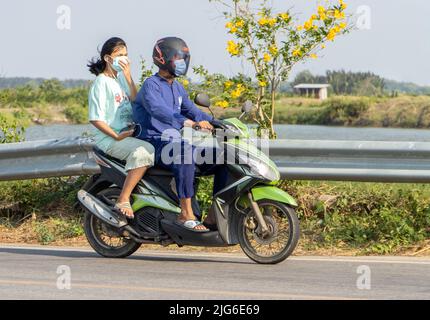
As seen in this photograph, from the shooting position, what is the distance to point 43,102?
648 inches

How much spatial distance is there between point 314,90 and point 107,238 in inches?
360

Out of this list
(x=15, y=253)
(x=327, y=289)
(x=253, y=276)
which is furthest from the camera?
(x=15, y=253)

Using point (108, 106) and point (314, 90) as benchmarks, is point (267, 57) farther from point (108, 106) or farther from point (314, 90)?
point (314, 90)

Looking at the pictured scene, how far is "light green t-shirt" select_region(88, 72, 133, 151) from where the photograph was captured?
997cm

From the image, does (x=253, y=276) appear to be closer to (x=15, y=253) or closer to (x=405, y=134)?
(x=15, y=253)

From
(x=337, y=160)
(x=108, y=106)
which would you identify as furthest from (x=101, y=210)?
(x=337, y=160)

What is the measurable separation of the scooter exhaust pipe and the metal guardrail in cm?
147

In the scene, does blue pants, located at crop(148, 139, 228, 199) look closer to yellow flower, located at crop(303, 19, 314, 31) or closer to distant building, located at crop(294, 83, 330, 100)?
yellow flower, located at crop(303, 19, 314, 31)

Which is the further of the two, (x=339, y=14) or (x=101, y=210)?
(x=339, y=14)

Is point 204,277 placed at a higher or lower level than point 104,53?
lower

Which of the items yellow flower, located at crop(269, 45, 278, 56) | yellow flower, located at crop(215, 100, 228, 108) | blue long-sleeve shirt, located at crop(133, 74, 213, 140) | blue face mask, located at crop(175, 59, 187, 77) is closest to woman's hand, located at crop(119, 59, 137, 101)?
blue long-sleeve shirt, located at crop(133, 74, 213, 140)

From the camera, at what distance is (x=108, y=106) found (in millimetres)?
10039
